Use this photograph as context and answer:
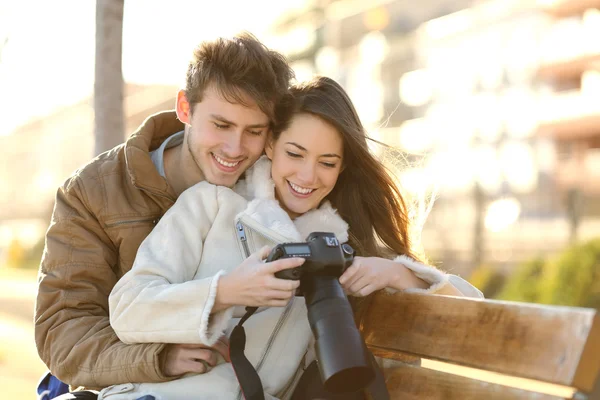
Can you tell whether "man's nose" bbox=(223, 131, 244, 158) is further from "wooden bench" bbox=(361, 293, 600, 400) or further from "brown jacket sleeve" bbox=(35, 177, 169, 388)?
"wooden bench" bbox=(361, 293, 600, 400)

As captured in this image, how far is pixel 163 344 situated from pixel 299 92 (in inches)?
44.9

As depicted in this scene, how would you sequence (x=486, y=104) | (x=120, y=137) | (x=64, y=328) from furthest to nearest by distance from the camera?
1. (x=486, y=104)
2. (x=120, y=137)
3. (x=64, y=328)

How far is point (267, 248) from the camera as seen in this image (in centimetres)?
247

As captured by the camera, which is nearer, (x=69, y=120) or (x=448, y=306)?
(x=448, y=306)

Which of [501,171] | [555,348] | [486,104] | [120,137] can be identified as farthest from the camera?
[486,104]

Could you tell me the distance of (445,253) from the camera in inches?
586

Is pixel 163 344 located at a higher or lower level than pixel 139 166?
lower

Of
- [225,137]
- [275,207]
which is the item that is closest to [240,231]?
[275,207]

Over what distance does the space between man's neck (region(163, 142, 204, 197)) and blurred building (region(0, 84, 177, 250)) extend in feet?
86.2

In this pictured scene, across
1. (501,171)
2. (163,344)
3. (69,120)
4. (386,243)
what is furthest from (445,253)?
(69,120)

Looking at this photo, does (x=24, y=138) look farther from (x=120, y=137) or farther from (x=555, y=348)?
(x=555, y=348)

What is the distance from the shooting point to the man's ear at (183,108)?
130 inches

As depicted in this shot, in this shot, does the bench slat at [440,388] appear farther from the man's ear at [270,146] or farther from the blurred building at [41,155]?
the blurred building at [41,155]

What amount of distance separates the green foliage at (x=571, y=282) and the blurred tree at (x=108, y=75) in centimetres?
660
